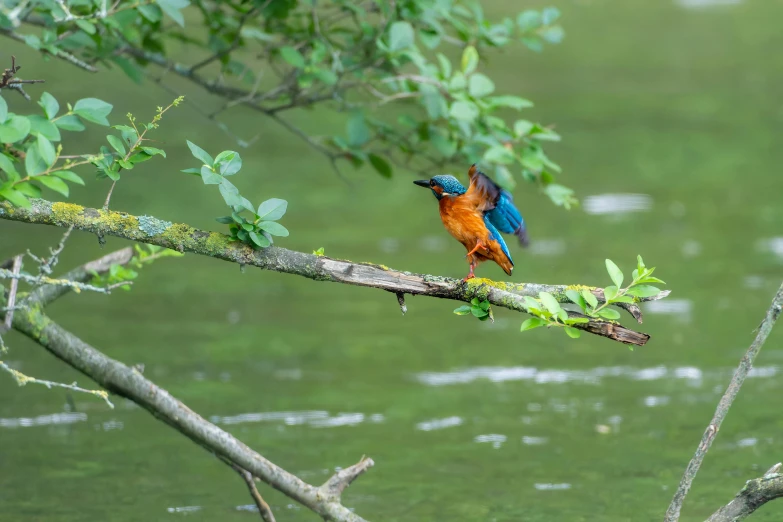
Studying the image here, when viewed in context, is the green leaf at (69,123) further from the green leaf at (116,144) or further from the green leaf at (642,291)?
the green leaf at (642,291)

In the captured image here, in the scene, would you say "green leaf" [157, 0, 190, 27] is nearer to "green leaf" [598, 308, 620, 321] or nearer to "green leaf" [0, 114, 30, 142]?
"green leaf" [0, 114, 30, 142]

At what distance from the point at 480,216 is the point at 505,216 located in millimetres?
104

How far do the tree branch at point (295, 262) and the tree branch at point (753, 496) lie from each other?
588 millimetres

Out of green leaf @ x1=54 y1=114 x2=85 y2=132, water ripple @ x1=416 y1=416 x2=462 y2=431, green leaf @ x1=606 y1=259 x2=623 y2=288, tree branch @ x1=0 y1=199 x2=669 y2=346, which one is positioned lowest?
green leaf @ x1=606 y1=259 x2=623 y2=288

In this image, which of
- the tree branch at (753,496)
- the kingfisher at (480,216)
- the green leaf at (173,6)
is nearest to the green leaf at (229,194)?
the kingfisher at (480,216)

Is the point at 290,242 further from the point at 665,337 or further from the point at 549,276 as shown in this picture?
the point at 665,337

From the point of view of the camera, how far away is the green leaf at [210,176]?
3.03 metres

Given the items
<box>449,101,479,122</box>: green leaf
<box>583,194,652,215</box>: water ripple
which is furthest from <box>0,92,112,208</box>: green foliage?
<box>583,194,652,215</box>: water ripple

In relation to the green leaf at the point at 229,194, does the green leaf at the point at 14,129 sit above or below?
above

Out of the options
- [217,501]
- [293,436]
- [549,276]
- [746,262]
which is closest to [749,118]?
[746,262]

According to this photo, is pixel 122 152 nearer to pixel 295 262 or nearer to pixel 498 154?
pixel 295 262

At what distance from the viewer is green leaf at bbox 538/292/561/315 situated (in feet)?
9.61

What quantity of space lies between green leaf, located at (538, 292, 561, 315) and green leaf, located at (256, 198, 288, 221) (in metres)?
A: 0.81

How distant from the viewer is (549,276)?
838 centimetres
